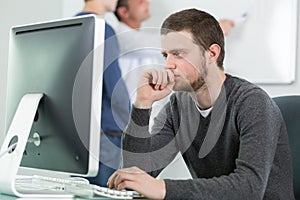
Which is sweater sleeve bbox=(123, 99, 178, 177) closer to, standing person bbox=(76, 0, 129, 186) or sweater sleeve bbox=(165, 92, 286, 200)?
sweater sleeve bbox=(165, 92, 286, 200)

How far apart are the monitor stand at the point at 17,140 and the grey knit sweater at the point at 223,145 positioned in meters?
0.33

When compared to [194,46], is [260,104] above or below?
below

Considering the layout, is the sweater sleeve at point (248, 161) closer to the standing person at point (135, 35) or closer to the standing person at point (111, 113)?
the standing person at point (111, 113)

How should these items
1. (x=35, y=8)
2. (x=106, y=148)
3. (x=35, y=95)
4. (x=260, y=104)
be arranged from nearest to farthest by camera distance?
1. (x=35, y=95)
2. (x=260, y=104)
3. (x=106, y=148)
4. (x=35, y=8)

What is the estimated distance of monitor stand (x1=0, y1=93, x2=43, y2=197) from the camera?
128 centimetres

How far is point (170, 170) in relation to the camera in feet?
9.05

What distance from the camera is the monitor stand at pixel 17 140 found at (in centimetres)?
128

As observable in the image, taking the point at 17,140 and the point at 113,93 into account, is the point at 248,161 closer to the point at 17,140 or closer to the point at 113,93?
the point at 17,140

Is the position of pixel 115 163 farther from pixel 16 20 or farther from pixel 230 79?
pixel 16 20

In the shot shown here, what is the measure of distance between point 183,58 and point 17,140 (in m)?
0.50

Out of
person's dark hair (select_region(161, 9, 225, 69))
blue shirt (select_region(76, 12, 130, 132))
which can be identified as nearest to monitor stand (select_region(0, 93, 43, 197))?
person's dark hair (select_region(161, 9, 225, 69))

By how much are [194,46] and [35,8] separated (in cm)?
178

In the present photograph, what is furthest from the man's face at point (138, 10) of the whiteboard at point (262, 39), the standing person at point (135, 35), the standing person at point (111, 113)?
the standing person at point (111, 113)

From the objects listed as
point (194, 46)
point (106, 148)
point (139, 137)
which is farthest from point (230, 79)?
point (106, 148)
